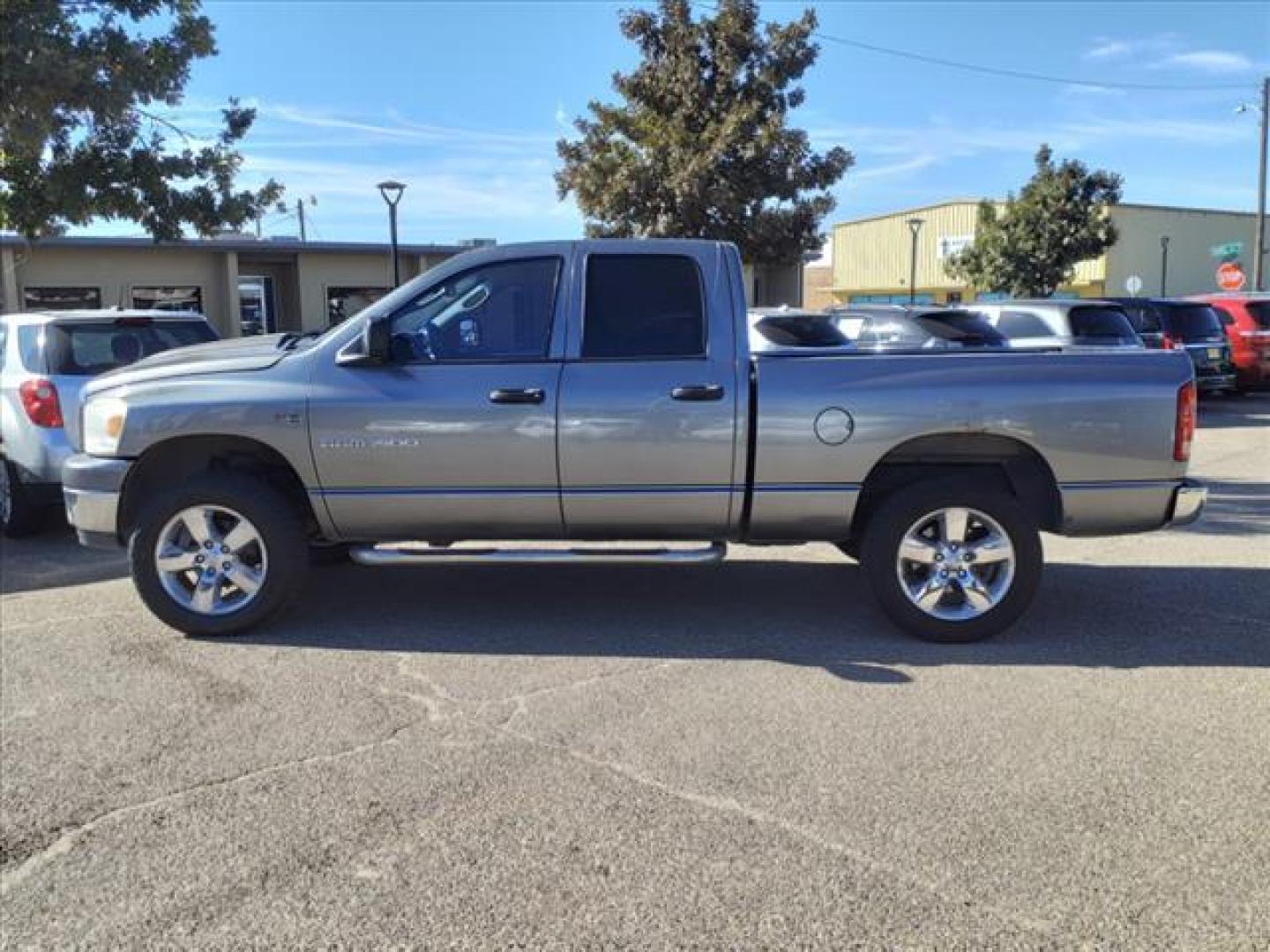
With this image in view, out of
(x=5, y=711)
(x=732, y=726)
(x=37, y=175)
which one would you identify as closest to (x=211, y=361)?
(x=5, y=711)

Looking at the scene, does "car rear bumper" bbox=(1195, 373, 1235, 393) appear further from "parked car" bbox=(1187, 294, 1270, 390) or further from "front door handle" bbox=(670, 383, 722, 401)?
"front door handle" bbox=(670, 383, 722, 401)

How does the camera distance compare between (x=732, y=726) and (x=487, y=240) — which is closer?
(x=732, y=726)

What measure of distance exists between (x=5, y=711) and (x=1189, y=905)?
4.56 meters

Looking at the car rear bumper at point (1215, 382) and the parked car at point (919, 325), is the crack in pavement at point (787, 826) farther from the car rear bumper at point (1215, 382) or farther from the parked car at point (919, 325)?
the car rear bumper at point (1215, 382)

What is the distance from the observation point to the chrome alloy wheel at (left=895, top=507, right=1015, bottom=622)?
5.38 meters

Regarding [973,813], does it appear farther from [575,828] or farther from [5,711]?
[5,711]

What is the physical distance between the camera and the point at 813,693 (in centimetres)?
469

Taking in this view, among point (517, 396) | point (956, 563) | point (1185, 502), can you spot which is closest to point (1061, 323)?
point (1185, 502)

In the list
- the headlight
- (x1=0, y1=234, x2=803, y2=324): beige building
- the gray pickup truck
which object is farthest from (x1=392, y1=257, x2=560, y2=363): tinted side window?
(x1=0, y1=234, x2=803, y2=324): beige building

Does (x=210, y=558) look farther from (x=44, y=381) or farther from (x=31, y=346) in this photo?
(x=31, y=346)

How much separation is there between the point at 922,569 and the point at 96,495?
425 cm

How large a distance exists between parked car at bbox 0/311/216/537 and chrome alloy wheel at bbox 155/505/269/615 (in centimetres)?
262

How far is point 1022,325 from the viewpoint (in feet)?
46.5

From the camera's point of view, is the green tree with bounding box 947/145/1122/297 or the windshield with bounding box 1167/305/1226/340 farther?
the green tree with bounding box 947/145/1122/297
